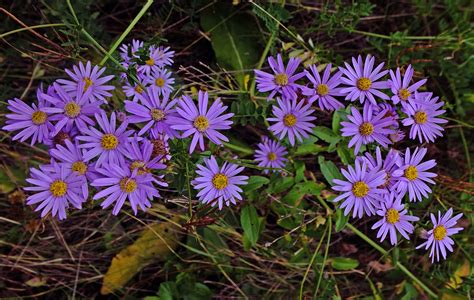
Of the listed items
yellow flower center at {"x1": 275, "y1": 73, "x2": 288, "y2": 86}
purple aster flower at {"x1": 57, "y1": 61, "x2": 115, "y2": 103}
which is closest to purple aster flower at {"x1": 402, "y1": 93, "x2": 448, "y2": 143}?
yellow flower center at {"x1": 275, "y1": 73, "x2": 288, "y2": 86}

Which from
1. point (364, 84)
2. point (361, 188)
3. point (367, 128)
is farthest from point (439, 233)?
point (364, 84)

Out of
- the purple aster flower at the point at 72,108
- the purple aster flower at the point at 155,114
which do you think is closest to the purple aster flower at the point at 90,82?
the purple aster flower at the point at 72,108

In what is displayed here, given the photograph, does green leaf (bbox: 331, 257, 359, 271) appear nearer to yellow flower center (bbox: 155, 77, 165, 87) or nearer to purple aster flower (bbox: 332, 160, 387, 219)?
purple aster flower (bbox: 332, 160, 387, 219)

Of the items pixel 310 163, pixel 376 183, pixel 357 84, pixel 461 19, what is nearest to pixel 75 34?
pixel 357 84

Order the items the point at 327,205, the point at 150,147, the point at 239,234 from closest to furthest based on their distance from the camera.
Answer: the point at 150,147 → the point at 327,205 → the point at 239,234

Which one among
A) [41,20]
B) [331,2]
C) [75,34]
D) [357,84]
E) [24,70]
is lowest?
[357,84]

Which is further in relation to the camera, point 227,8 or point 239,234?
point 227,8

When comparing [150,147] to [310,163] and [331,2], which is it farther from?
[331,2]
